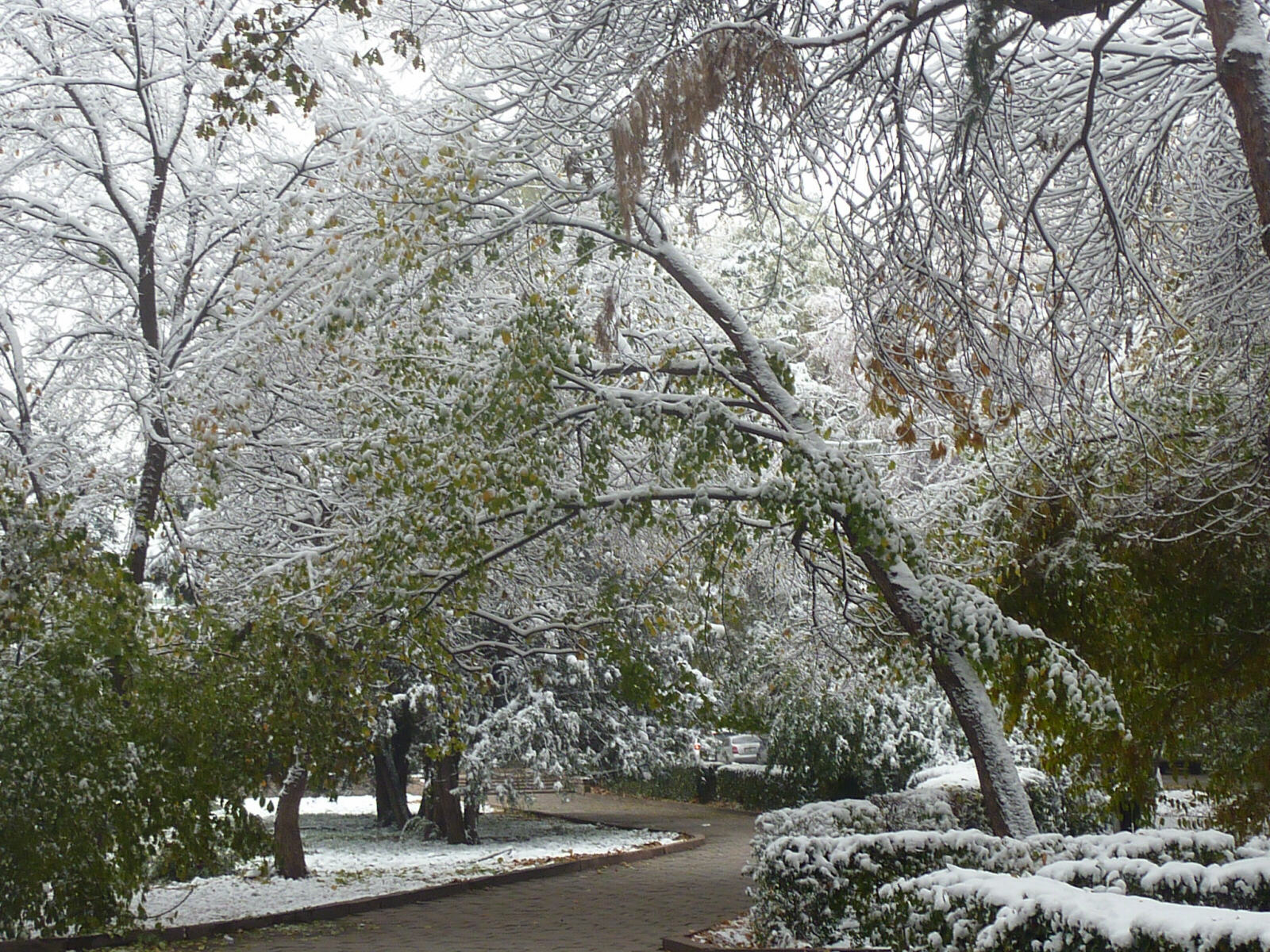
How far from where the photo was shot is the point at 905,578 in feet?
35.6

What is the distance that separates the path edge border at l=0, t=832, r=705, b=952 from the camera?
35.1 ft

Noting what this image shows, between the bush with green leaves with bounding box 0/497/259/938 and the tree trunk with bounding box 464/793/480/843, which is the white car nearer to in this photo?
the tree trunk with bounding box 464/793/480/843

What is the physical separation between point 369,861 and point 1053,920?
15.9 m

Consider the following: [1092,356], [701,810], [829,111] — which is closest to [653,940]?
[1092,356]

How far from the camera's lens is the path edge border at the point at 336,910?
35.1ft

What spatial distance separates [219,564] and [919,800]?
26.3 feet

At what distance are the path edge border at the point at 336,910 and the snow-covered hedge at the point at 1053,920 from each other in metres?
7.64

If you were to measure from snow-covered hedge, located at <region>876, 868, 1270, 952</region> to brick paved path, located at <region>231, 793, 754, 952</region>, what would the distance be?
21.5 ft

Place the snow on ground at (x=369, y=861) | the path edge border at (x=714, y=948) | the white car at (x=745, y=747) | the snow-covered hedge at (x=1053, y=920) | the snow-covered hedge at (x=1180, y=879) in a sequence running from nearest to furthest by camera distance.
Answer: the snow-covered hedge at (x=1053, y=920) → the snow-covered hedge at (x=1180, y=879) → the path edge border at (x=714, y=948) → the snow on ground at (x=369, y=861) → the white car at (x=745, y=747)

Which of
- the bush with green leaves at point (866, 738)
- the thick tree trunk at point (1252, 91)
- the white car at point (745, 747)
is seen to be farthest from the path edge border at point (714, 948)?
the white car at point (745, 747)

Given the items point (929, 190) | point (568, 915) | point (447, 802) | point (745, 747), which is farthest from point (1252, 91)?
point (745, 747)

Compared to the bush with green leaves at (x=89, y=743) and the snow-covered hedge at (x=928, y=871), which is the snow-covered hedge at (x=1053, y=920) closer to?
the snow-covered hedge at (x=928, y=871)

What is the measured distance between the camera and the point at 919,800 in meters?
13.2

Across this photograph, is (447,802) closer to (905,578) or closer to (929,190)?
(905,578)
